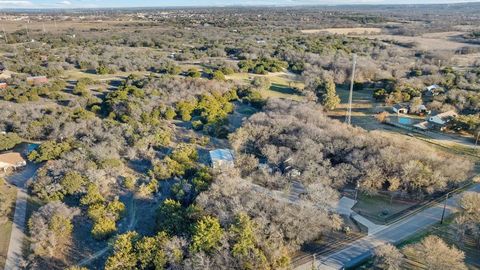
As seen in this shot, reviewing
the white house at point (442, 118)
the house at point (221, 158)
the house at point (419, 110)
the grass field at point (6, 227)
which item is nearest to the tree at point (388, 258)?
the house at point (221, 158)

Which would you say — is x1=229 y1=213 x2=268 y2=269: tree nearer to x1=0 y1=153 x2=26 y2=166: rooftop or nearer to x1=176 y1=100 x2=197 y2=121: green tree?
x1=0 y1=153 x2=26 y2=166: rooftop

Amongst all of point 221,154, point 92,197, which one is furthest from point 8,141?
point 221,154

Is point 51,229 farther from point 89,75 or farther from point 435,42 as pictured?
point 435,42

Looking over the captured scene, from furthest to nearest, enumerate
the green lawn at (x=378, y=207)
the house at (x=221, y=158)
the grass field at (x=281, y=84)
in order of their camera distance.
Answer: the grass field at (x=281, y=84) → the house at (x=221, y=158) → the green lawn at (x=378, y=207)

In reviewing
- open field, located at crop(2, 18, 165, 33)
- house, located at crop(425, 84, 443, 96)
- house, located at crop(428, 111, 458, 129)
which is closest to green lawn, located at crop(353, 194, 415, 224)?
house, located at crop(428, 111, 458, 129)

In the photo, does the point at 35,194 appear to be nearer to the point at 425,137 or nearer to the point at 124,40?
the point at 425,137

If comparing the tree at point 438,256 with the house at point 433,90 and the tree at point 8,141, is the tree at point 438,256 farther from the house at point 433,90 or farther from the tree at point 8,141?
the tree at point 8,141
